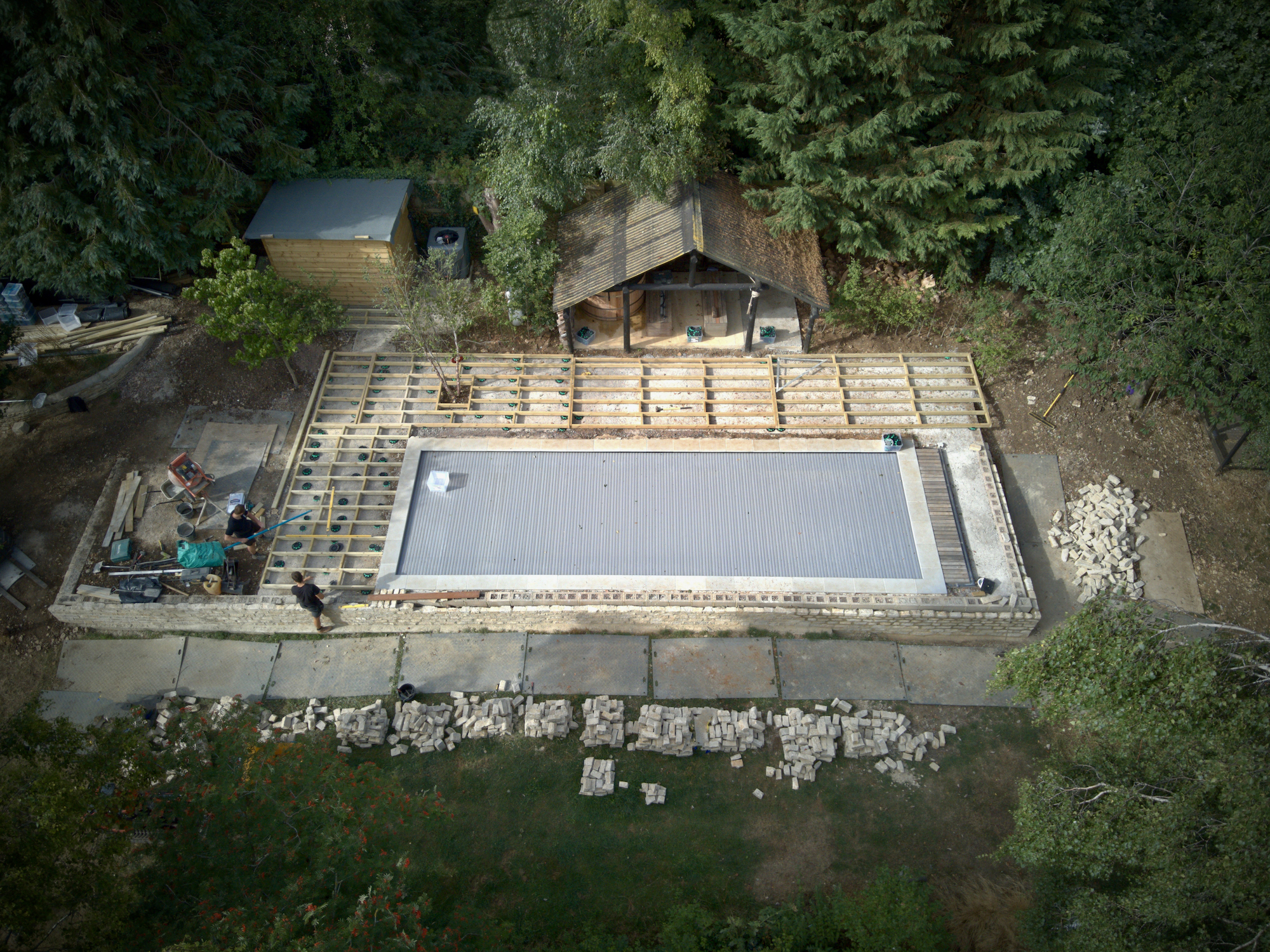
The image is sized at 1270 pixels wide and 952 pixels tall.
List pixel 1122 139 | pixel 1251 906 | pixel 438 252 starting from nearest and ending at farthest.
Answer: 1. pixel 1251 906
2. pixel 1122 139
3. pixel 438 252

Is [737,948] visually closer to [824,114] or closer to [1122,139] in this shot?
[824,114]

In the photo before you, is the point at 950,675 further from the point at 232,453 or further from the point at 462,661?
the point at 232,453

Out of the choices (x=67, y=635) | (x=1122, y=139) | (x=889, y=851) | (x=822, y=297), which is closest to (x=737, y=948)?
(x=889, y=851)

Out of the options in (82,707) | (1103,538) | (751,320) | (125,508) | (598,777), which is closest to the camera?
(598,777)

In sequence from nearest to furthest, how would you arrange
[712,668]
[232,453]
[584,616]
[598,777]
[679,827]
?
[679,827]
[598,777]
[712,668]
[584,616]
[232,453]

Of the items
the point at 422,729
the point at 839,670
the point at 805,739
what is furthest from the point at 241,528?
the point at 839,670

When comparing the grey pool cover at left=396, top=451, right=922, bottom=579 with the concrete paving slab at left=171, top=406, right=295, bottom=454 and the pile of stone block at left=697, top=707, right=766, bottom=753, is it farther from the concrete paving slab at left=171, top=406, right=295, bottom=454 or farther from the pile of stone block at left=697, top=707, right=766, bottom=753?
the concrete paving slab at left=171, top=406, right=295, bottom=454
